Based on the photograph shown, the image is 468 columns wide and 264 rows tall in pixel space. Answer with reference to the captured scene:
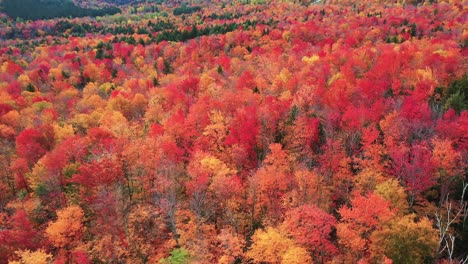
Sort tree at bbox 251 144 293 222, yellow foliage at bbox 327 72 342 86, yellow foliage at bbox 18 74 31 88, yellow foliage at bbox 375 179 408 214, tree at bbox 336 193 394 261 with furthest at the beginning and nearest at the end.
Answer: yellow foliage at bbox 18 74 31 88, yellow foliage at bbox 327 72 342 86, tree at bbox 251 144 293 222, yellow foliage at bbox 375 179 408 214, tree at bbox 336 193 394 261

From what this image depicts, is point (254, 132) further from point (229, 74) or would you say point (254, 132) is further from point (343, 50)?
point (343, 50)

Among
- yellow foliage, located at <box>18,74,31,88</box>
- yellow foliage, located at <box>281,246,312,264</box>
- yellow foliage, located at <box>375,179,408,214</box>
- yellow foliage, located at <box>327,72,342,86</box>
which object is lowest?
yellow foliage, located at <box>281,246,312,264</box>

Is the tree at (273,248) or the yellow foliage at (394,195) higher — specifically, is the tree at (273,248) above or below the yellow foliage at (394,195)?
below

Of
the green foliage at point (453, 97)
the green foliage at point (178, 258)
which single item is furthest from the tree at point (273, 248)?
the green foliage at point (453, 97)

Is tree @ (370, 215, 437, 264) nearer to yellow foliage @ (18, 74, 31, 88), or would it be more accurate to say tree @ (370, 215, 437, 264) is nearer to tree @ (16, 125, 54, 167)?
tree @ (16, 125, 54, 167)

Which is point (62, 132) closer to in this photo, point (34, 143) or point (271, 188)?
point (34, 143)

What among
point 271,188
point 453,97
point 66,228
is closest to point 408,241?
point 271,188

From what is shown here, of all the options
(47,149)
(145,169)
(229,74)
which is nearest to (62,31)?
(229,74)

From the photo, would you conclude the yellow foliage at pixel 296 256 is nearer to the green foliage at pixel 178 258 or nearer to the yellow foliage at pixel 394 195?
the green foliage at pixel 178 258

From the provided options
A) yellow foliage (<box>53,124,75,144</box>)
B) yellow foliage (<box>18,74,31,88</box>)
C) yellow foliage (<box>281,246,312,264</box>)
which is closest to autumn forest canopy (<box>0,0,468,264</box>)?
yellow foliage (<box>281,246,312,264</box>)

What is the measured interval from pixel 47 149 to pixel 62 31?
156515 mm

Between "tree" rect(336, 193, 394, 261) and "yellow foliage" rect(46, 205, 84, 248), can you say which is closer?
"tree" rect(336, 193, 394, 261)

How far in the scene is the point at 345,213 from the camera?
35156mm

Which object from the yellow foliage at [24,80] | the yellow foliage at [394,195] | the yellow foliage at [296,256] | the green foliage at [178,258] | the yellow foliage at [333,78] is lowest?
the green foliage at [178,258]
